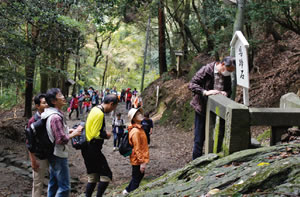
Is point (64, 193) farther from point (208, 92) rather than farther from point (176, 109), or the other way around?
point (176, 109)

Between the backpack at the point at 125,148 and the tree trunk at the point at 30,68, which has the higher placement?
the tree trunk at the point at 30,68

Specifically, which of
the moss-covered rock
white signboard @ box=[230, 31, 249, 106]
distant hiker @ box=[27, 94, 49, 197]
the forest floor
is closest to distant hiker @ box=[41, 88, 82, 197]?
distant hiker @ box=[27, 94, 49, 197]

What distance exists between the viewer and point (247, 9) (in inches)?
397

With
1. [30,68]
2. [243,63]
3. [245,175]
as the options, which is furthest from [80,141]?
[30,68]

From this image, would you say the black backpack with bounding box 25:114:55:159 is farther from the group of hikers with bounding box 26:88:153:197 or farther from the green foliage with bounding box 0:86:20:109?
the green foliage with bounding box 0:86:20:109

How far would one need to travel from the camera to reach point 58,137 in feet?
13.6

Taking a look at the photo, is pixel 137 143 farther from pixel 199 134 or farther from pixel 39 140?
pixel 39 140

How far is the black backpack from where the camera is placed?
14.0 feet

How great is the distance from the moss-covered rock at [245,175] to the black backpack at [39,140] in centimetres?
155

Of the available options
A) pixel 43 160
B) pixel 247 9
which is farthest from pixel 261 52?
pixel 43 160

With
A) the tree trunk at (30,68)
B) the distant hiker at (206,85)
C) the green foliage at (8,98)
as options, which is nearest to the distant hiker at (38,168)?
the distant hiker at (206,85)

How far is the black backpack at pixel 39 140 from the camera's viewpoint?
Answer: 4.26 m

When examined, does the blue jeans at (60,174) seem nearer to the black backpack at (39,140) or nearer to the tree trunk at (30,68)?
the black backpack at (39,140)

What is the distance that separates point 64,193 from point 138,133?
140 cm
